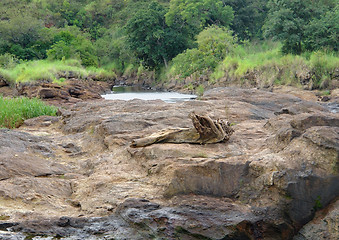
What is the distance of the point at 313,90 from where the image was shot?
61.4ft

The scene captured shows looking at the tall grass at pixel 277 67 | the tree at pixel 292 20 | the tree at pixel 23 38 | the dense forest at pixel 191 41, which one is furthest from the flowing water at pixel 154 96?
the tree at pixel 23 38

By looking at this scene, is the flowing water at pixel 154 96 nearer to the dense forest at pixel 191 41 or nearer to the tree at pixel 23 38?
the dense forest at pixel 191 41

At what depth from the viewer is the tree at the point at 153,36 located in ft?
113

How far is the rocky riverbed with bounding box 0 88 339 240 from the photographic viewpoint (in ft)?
14.4

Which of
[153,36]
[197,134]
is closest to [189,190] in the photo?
[197,134]

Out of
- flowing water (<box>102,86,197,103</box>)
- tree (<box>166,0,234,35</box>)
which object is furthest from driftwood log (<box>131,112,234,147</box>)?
tree (<box>166,0,234,35</box>)

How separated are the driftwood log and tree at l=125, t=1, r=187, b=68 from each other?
93.1ft

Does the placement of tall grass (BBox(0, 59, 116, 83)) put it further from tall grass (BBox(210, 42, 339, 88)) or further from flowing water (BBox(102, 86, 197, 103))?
tall grass (BBox(210, 42, 339, 88))

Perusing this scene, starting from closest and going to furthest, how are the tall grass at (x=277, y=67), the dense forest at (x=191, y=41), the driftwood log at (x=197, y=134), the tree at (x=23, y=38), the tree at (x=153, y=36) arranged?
the driftwood log at (x=197, y=134) → the tall grass at (x=277, y=67) → the dense forest at (x=191, y=41) → the tree at (x=153, y=36) → the tree at (x=23, y=38)

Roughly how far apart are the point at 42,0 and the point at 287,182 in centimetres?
6332

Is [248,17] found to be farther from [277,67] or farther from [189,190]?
[189,190]

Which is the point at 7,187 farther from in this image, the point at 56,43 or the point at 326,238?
the point at 56,43

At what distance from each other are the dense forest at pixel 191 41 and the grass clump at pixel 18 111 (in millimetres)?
10834

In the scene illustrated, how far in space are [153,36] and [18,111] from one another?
2387 cm
